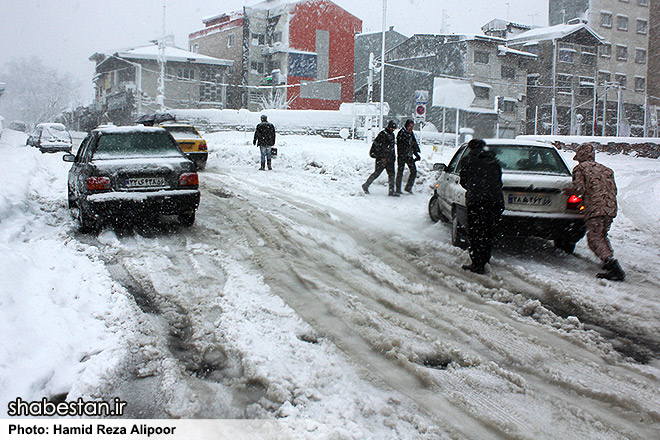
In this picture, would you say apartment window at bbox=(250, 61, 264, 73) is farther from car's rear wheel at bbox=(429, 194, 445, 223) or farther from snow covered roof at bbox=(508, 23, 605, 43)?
car's rear wheel at bbox=(429, 194, 445, 223)

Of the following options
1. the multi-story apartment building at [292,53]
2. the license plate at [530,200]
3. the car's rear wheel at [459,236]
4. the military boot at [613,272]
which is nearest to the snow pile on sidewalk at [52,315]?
the car's rear wheel at [459,236]

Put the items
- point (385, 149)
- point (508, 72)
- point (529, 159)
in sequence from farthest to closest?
point (508, 72), point (385, 149), point (529, 159)

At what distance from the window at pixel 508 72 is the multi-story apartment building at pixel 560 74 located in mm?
4148

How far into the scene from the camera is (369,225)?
8906 mm

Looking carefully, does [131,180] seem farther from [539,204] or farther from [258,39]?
[258,39]

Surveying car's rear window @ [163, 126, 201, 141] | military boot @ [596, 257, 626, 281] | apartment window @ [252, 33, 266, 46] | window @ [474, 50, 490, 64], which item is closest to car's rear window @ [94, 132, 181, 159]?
military boot @ [596, 257, 626, 281]

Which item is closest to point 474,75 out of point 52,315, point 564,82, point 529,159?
point 564,82

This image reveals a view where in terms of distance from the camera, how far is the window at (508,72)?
4594 cm

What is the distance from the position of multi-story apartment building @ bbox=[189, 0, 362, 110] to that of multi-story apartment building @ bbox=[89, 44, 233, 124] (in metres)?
2.33

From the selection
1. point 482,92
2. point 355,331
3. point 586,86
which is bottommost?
point 355,331

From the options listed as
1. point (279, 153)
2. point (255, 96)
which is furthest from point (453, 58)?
point (279, 153)

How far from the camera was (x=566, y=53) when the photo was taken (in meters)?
51.2

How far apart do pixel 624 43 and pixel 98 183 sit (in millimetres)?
65964

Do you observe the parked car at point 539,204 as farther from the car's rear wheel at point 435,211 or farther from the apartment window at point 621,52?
the apartment window at point 621,52
